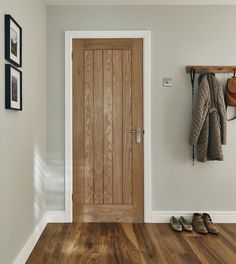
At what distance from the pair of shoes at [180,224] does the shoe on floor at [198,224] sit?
0.05 meters

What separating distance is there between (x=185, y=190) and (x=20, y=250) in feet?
6.00

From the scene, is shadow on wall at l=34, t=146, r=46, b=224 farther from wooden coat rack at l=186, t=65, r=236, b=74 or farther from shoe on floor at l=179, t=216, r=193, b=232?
wooden coat rack at l=186, t=65, r=236, b=74

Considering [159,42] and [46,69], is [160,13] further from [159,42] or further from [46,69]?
[46,69]

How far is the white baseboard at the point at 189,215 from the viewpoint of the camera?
305cm

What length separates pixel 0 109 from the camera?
173 cm

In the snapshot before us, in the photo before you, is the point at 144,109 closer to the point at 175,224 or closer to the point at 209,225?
the point at 175,224

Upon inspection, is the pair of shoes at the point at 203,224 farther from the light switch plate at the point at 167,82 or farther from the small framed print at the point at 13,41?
the small framed print at the point at 13,41

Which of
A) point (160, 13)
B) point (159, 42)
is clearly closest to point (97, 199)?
point (159, 42)

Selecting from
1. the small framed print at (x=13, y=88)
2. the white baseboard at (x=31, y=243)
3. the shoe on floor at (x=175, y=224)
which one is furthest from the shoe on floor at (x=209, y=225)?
the small framed print at (x=13, y=88)

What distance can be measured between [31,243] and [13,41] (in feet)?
5.56

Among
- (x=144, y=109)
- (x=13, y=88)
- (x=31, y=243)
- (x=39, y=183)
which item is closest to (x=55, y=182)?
(x=39, y=183)

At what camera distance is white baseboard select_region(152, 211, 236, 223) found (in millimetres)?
3049

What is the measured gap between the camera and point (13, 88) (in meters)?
1.95

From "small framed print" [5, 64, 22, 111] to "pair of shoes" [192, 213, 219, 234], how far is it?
6.93 feet
